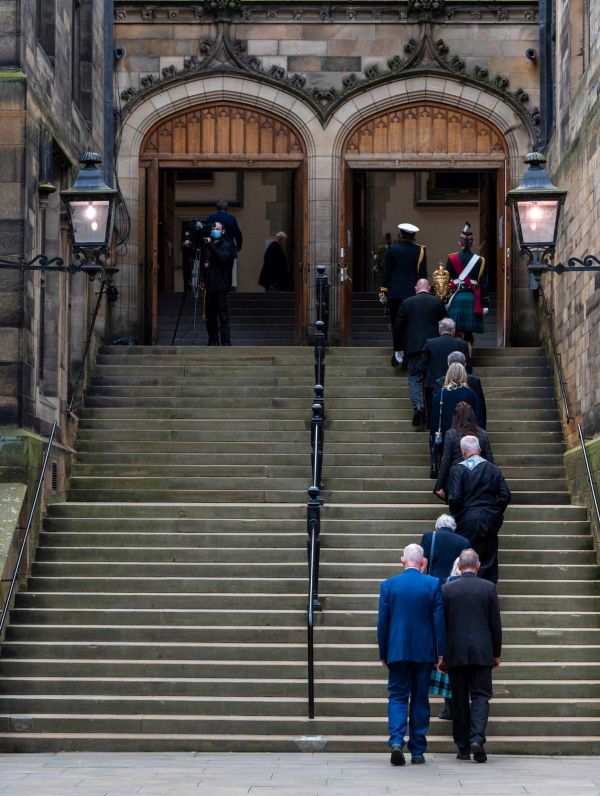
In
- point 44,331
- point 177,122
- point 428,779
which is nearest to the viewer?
point 428,779

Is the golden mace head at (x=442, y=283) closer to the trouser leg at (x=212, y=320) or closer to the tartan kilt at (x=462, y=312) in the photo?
the tartan kilt at (x=462, y=312)

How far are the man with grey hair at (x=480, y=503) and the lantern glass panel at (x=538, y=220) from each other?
2.00 metres

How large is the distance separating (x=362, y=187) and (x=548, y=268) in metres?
20.9

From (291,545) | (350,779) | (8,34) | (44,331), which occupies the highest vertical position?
(8,34)

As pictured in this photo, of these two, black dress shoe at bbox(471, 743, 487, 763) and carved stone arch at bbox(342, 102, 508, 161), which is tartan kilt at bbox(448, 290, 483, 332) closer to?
carved stone arch at bbox(342, 102, 508, 161)

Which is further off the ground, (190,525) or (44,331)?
(44,331)

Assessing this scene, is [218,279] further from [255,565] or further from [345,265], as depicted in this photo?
[255,565]

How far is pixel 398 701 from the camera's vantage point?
461 inches

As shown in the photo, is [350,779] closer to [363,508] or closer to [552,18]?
[363,508]

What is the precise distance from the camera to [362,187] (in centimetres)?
3272

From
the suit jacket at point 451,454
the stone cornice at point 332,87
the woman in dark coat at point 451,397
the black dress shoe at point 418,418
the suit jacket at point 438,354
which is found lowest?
the suit jacket at point 451,454

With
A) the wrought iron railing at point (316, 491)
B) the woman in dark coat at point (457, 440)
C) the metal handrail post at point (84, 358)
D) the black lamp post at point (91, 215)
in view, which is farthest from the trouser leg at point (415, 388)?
the black lamp post at point (91, 215)

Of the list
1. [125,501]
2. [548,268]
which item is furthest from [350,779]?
[125,501]

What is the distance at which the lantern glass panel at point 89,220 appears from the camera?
522 inches
